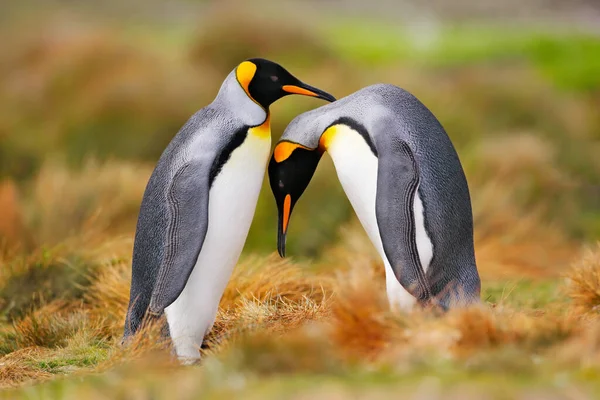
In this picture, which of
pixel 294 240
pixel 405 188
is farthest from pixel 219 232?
pixel 294 240

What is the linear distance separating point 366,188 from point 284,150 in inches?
21.1

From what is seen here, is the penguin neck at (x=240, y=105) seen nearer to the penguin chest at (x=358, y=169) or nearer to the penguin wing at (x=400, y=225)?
the penguin chest at (x=358, y=169)

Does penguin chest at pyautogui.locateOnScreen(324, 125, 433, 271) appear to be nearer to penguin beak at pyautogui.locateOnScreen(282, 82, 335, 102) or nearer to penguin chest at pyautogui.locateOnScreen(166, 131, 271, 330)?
penguin beak at pyautogui.locateOnScreen(282, 82, 335, 102)

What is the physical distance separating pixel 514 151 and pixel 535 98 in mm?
3353

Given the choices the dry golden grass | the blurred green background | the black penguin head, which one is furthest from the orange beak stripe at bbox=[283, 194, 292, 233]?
the blurred green background

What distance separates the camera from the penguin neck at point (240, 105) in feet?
14.6

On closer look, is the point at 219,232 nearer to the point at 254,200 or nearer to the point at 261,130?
the point at 254,200

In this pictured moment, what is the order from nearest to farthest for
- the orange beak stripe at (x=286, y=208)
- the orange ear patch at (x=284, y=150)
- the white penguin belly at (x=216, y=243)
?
the white penguin belly at (x=216, y=243) → the orange ear patch at (x=284, y=150) → the orange beak stripe at (x=286, y=208)

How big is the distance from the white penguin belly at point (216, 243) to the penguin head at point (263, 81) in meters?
0.24

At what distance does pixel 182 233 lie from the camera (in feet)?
14.0

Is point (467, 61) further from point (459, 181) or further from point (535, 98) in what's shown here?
point (459, 181)

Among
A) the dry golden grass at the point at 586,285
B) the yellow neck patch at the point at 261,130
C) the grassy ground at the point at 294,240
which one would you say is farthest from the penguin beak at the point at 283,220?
the dry golden grass at the point at 586,285

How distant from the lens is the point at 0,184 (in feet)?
31.3

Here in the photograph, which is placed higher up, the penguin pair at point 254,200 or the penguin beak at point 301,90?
the penguin beak at point 301,90
